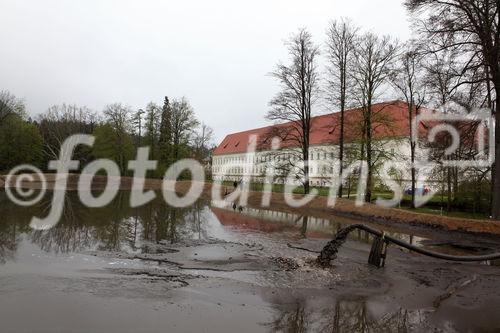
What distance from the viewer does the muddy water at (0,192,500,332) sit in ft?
22.2

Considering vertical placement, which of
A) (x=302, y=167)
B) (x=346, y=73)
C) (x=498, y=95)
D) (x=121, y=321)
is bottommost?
(x=121, y=321)

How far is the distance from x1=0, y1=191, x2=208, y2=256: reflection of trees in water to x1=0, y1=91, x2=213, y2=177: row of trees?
36687 mm

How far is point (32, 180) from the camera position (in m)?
51.7

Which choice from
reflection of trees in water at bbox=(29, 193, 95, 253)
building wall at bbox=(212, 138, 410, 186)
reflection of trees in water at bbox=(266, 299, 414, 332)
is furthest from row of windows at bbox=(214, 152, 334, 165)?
reflection of trees in water at bbox=(266, 299, 414, 332)

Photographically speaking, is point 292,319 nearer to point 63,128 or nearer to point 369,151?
point 369,151

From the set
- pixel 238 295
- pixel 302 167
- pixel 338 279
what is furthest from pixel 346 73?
pixel 238 295

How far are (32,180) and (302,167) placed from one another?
37.3 m

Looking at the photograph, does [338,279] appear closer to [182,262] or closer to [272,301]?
[272,301]

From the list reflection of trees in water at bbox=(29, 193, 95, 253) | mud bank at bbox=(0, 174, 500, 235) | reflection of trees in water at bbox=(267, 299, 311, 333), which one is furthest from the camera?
mud bank at bbox=(0, 174, 500, 235)

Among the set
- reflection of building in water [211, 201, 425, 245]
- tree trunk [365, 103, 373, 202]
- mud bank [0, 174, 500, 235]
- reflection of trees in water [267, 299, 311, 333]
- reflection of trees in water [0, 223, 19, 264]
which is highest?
tree trunk [365, 103, 373, 202]

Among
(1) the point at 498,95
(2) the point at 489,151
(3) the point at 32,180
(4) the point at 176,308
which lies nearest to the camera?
(4) the point at 176,308

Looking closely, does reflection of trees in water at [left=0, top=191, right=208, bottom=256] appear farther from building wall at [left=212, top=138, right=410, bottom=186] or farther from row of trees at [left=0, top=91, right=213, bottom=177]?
row of trees at [left=0, top=91, right=213, bottom=177]

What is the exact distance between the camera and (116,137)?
62.2 metres

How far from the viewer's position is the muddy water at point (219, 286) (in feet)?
22.2
